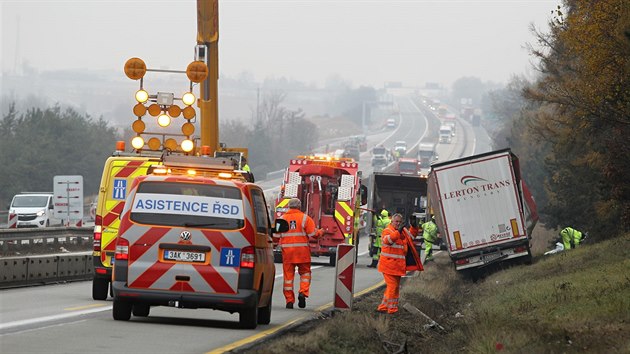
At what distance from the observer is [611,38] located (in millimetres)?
31781

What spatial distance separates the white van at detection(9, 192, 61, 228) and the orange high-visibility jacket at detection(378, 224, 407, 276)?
3435 centimetres

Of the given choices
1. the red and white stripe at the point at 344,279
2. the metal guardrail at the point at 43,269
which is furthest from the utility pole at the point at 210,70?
the red and white stripe at the point at 344,279

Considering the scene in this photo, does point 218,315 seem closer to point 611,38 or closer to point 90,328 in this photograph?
point 90,328

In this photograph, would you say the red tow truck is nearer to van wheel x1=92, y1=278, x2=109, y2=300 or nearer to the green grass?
the green grass

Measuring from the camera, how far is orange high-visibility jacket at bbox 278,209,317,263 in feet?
62.0

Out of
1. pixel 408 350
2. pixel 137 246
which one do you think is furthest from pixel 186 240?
pixel 408 350

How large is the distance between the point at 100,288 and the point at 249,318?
5066 mm

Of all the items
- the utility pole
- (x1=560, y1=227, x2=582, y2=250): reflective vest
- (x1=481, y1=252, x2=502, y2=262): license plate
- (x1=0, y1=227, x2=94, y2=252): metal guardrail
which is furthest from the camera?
(x1=0, y1=227, x2=94, y2=252): metal guardrail

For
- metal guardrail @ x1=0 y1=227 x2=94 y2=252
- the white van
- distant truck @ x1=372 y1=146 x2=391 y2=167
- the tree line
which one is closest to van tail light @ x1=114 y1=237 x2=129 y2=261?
the tree line

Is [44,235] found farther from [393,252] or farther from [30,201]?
[393,252]

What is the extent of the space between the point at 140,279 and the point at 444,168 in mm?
16867

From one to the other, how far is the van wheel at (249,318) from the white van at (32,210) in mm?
37767

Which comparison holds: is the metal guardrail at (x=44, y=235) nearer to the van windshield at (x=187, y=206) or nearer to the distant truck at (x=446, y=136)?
the van windshield at (x=187, y=206)

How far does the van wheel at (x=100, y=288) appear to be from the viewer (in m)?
19.6
